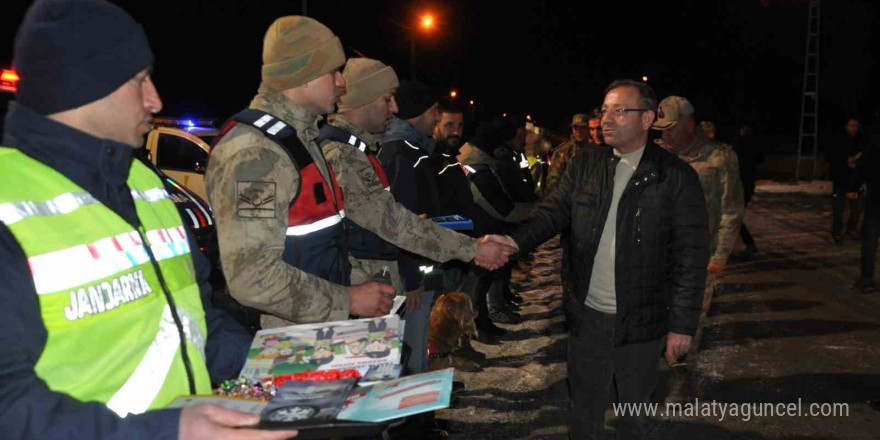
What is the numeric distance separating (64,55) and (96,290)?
0.54 meters

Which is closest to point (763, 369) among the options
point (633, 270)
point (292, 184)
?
point (633, 270)

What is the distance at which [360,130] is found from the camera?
4.30 meters

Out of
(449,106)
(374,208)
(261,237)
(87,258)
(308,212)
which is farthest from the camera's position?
(449,106)

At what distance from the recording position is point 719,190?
6008mm

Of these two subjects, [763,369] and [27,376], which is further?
[763,369]

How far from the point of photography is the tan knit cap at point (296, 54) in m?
3.05

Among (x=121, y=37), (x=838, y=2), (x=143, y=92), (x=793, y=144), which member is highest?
(x=838, y=2)

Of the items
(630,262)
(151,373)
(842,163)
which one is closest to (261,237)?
(151,373)

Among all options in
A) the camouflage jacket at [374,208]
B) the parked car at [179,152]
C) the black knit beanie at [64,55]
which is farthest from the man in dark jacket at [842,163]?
the black knit beanie at [64,55]

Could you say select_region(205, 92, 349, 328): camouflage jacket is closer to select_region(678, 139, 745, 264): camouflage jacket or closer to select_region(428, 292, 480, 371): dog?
select_region(428, 292, 480, 371): dog

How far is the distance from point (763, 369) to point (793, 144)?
1497 inches

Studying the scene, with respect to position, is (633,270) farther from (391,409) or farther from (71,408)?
(71,408)

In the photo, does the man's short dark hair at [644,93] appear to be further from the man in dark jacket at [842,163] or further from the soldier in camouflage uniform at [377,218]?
the man in dark jacket at [842,163]

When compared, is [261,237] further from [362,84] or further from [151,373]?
[362,84]
